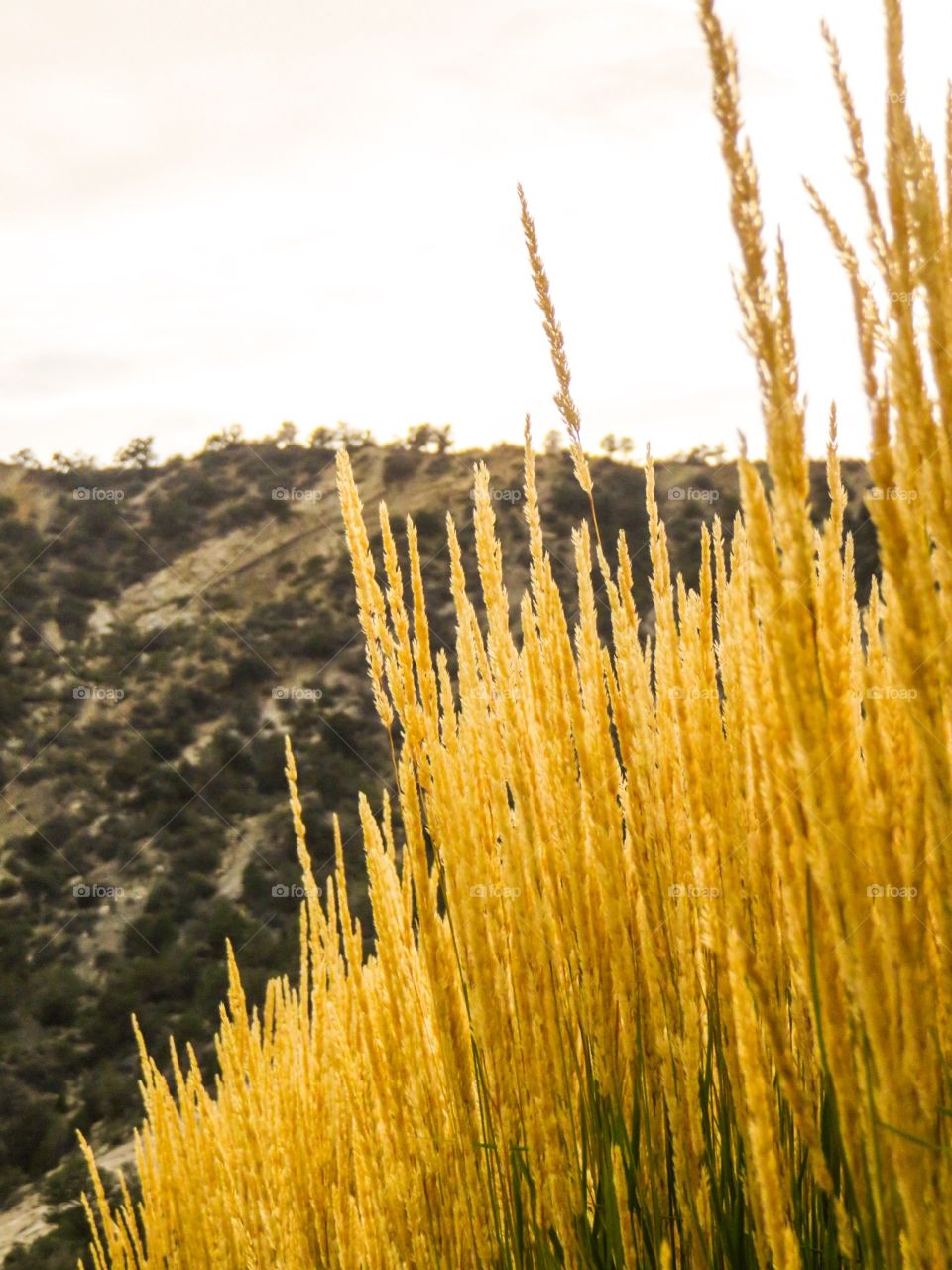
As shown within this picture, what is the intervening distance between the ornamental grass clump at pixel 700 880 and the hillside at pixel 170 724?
8.46 m

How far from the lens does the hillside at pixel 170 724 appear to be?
1285 cm

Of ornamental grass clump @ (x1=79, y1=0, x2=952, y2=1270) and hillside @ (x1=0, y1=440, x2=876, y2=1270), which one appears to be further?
hillside @ (x1=0, y1=440, x2=876, y2=1270)

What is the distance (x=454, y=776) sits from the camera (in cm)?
141

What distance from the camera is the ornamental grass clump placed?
714mm

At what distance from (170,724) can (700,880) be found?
1801 cm

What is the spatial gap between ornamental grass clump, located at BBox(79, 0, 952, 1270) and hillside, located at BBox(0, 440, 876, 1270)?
846 cm

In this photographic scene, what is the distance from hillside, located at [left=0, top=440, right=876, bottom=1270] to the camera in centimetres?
1285

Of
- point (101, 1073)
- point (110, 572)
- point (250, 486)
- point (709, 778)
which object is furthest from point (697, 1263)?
point (250, 486)

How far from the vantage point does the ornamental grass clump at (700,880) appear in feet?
2.34

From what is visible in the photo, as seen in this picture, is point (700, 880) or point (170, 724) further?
point (170, 724)

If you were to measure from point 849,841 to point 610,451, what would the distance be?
1021 inches

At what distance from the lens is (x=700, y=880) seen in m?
1.20

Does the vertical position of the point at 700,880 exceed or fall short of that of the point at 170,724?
it exceeds it

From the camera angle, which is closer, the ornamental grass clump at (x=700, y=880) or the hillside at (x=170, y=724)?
the ornamental grass clump at (x=700, y=880)
